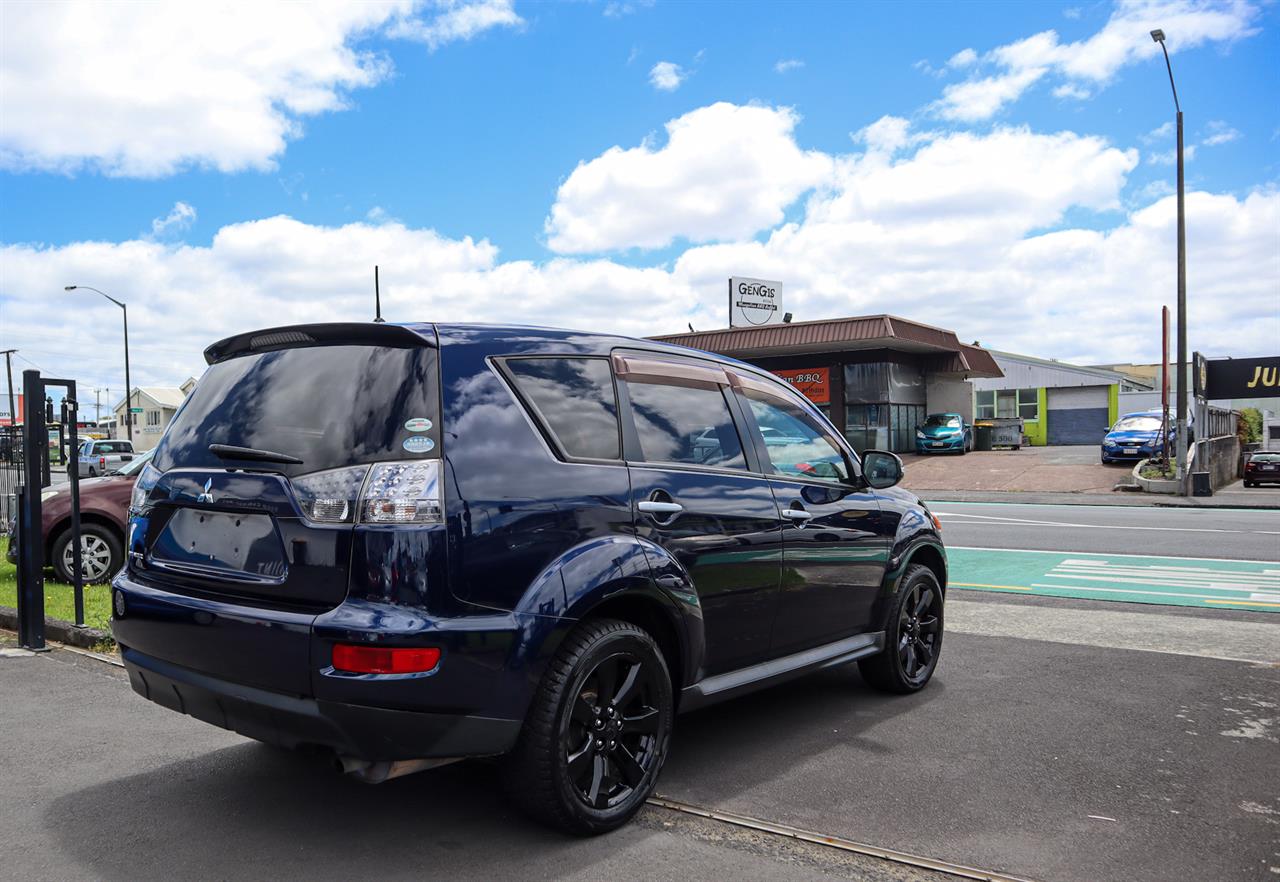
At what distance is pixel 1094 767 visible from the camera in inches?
171

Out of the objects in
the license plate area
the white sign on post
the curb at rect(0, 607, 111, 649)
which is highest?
the white sign on post

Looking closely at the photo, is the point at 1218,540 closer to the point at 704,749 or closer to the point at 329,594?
the point at 704,749

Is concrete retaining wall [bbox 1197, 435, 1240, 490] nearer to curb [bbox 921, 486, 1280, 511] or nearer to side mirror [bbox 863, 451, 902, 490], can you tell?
curb [bbox 921, 486, 1280, 511]

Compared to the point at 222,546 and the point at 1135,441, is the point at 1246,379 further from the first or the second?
the point at 222,546

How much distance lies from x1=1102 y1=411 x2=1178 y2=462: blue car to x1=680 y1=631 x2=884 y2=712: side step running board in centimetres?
2785

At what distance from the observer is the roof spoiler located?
Answer: 345cm

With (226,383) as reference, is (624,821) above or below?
below

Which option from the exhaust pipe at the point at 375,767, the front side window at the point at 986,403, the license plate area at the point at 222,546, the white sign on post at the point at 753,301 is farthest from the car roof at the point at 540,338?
the front side window at the point at 986,403

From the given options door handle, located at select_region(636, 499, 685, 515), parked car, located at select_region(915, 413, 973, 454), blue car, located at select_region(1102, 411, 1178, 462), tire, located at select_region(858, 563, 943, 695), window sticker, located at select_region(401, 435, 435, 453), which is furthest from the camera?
parked car, located at select_region(915, 413, 973, 454)

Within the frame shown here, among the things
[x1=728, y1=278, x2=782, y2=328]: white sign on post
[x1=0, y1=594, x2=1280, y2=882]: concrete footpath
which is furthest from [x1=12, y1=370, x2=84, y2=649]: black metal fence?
[x1=728, y1=278, x2=782, y2=328]: white sign on post

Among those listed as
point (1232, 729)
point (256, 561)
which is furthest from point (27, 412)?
point (1232, 729)

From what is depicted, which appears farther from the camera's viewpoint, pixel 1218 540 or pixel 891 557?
pixel 1218 540

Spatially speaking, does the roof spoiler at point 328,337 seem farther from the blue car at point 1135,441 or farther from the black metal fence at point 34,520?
the blue car at point 1135,441

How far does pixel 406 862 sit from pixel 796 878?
129cm
